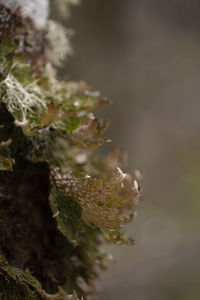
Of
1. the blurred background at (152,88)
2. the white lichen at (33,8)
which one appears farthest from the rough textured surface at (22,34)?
the blurred background at (152,88)

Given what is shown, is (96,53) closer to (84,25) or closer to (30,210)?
(84,25)

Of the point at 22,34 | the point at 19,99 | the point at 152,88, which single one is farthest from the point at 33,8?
the point at 152,88

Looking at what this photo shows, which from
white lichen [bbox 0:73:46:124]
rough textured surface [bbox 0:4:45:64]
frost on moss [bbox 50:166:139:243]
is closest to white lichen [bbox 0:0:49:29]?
rough textured surface [bbox 0:4:45:64]

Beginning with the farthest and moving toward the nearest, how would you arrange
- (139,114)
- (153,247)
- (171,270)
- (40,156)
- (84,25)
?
(139,114) → (84,25) → (153,247) → (171,270) → (40,156)

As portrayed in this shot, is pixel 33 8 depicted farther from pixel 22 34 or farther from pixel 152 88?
→ pixel 152 88

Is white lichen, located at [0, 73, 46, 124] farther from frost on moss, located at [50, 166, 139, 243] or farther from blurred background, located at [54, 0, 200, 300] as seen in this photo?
blurred background, located at [54, 0, 200, 300]

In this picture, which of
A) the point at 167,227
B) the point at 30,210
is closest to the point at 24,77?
the point at 30,210
